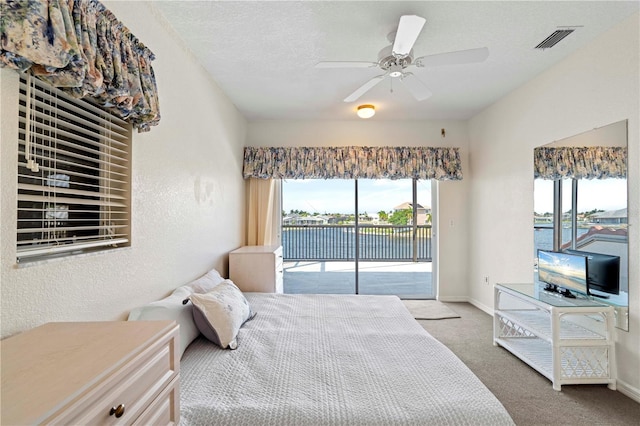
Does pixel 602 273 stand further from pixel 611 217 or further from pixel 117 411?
pixel 117 411

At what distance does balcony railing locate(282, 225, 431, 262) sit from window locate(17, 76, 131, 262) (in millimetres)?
3197

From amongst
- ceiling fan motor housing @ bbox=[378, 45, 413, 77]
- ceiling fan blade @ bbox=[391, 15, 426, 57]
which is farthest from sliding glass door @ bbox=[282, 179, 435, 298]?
ceiling fan blade @ bbox=[391, 15, 426, 57]

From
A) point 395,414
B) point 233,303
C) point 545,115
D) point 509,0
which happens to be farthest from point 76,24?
point 545,115

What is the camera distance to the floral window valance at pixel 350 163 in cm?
434

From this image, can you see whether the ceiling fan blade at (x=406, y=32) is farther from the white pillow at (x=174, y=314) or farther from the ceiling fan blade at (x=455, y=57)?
the white pillow at (x=174, y=314)

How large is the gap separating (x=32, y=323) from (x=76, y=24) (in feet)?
3.91

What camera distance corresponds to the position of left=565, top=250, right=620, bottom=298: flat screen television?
2.25m

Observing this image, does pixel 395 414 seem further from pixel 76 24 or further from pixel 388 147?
pixel 388 147

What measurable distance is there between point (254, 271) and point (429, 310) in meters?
2.36

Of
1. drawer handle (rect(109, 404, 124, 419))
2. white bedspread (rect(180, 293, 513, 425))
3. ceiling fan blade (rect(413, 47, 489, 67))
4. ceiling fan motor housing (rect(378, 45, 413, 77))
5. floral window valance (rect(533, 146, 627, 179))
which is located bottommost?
white bedspread (rect(180, 293, 513, 425))

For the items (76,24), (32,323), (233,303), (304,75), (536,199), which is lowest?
(233,303)

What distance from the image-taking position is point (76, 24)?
48.6 inches

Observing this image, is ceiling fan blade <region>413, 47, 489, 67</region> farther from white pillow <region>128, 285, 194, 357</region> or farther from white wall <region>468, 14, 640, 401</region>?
white pillow <region>128, 285, 194, 357</region>

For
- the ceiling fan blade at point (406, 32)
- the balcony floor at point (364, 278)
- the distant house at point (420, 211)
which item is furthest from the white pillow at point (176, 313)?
the distant house at point (420, 211)
